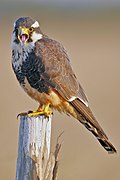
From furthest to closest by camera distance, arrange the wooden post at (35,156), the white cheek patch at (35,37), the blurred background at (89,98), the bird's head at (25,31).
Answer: the blurred background at (89,98) < the white cheek patch at (35,37) < the bird's head at (25,31) < the wooden post at (35,156)

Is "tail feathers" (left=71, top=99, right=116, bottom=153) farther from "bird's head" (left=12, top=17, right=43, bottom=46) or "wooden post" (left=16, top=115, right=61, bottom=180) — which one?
"wooden post" (left=16, top=115, right=61, bottom=180)

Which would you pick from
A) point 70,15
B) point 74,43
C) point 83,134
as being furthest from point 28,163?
point 70,15

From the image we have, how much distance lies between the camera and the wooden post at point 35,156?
371 centimetres

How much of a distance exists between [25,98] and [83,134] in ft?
5.88

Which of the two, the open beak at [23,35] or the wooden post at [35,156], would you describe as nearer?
the wooden post at [35,156]

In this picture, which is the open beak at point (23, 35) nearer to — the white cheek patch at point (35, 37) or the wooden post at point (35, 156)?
the white cheek patch at point (35, 37)

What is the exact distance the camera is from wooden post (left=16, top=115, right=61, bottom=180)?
3713 mm

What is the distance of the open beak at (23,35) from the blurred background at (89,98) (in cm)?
104

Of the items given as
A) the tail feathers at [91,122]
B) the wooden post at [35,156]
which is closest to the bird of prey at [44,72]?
the tail feathers at [91,122]

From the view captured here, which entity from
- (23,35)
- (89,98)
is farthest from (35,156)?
(89,98)

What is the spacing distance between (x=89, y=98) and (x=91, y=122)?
531 cm

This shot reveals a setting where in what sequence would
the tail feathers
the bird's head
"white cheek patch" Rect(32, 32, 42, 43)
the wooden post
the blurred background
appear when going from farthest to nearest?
1. the blurred background
2. "white cheek patch" Rect(32, 32, 42, 43)
3. the bird's head
4. the tail feathers
5. the wooden post

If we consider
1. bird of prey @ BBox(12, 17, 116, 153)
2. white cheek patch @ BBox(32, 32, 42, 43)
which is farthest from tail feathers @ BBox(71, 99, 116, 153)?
white cheek patch @ BBox(32, 32, 42, 43)

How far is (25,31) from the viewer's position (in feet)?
16.6
